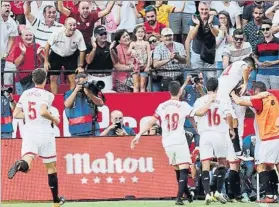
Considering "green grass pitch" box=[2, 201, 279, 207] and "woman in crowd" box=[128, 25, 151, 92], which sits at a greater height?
"woman in crowd" box=[128, 25, 151, 92]

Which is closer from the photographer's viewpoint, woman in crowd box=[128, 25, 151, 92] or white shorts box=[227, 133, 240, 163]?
white shorts box=[227, 133, 240, 163]

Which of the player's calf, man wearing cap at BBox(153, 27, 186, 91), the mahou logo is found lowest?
the mahou logo

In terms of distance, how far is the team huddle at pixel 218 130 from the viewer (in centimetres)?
1570

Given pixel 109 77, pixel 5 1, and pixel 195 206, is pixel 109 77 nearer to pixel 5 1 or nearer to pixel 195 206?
pixel 5 1

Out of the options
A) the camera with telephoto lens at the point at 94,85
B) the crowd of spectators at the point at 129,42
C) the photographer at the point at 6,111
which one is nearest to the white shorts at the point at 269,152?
the crowd of spectators at the point at 129,42

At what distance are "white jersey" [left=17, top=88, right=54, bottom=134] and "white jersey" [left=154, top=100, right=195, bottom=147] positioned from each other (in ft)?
6.95

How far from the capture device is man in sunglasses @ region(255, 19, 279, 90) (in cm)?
1891

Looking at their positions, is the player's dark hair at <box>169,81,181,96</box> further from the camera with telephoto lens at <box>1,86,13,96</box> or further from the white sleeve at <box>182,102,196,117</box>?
the camera with telephoto lens at <box>1,86,13,96</box>

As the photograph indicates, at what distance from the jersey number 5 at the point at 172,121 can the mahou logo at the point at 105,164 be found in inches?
73.0

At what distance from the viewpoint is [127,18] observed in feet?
66.2

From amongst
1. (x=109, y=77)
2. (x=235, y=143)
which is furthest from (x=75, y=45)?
(x=235, y=143)

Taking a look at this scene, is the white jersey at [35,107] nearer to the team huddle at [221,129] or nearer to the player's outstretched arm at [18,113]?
the player's outstretched arm at [18,113]

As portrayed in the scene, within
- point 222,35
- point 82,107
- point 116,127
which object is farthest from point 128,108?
point 222,35

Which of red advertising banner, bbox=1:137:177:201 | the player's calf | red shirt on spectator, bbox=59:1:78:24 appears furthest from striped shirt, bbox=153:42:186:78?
the player's calf
